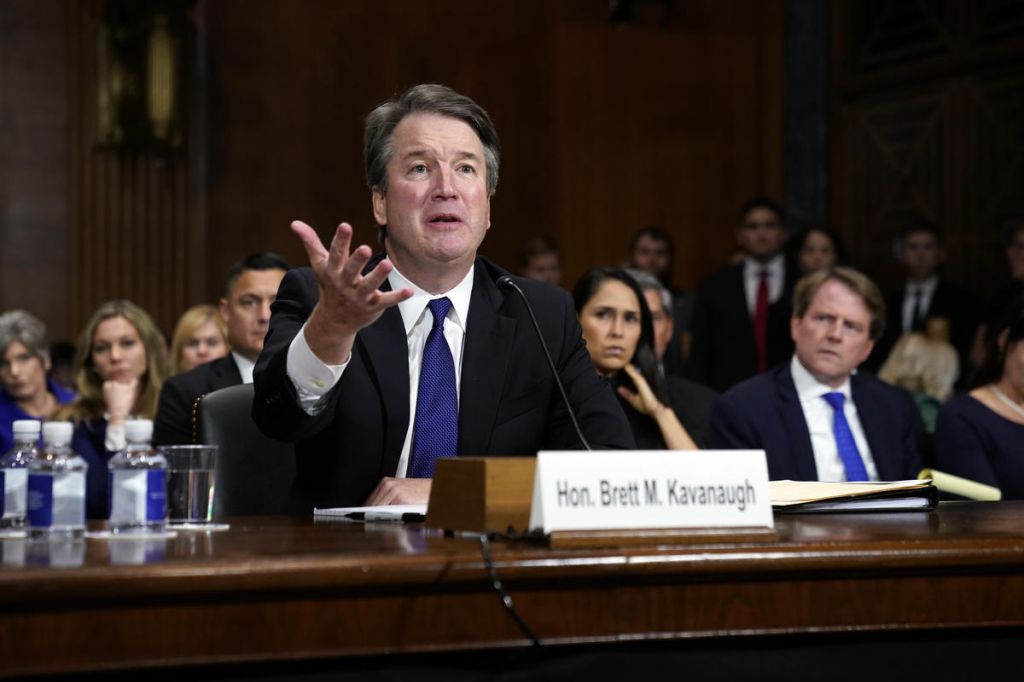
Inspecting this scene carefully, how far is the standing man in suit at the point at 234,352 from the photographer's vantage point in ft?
12.5

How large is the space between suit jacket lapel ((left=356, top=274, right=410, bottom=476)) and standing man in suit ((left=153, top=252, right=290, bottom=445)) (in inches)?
49.8

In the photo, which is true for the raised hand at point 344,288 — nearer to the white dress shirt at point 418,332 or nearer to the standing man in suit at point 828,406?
the white dress shirt at point 418,332

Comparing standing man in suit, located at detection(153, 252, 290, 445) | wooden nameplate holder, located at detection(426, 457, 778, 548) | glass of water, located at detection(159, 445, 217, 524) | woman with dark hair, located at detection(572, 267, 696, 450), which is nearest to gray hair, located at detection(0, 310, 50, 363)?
standing man in suit, located at detection(153, 252, 290, 445)

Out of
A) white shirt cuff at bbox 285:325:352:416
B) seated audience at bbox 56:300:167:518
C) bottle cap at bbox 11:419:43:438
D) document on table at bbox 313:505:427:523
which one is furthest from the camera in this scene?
seated audience at bbox 56:300:167:518

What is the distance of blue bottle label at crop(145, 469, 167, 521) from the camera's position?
177 centimetres

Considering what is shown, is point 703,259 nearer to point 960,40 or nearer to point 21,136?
point 960,40

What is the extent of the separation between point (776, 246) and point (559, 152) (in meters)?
1.35

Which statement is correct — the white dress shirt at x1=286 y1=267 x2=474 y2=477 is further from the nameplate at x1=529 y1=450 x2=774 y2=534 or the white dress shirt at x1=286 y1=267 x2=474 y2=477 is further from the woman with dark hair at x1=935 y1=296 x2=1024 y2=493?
the woman with dark hair at x1=935 y1=296 x2=1024 y2=493

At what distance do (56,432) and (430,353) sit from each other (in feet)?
2.73

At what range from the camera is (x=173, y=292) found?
7.94m

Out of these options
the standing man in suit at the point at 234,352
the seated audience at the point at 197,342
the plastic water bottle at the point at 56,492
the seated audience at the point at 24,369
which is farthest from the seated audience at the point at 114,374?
the plastic water bottle at the point at 56,492

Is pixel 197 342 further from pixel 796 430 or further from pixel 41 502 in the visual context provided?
pixel 41 502

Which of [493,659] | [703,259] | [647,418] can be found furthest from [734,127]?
[493,659]

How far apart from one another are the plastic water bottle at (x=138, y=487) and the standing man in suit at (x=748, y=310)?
5.02 meters
